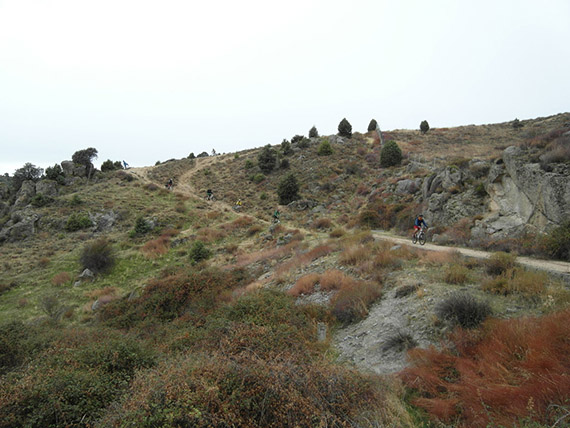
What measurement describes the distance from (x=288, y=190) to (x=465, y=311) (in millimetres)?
28891

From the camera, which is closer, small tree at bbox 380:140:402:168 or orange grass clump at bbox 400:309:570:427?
orange grass clump at bbox 400:309:570:427

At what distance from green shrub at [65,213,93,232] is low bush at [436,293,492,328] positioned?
114ft

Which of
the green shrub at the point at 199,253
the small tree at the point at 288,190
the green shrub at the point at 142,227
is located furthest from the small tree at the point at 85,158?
the green shrub at the point at 199,253

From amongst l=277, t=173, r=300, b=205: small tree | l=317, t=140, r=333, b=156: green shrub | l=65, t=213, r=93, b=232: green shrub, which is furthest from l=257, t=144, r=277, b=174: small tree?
l=65, t=213, r=93, b=232: green shrub

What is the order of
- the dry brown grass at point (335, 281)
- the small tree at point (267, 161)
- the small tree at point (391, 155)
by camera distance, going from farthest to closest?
the small tree at point (267, 161) → the small tree at point (391, 155) → the dry brown grass at point (335, 281)

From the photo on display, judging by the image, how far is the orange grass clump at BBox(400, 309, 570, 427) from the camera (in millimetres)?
3670

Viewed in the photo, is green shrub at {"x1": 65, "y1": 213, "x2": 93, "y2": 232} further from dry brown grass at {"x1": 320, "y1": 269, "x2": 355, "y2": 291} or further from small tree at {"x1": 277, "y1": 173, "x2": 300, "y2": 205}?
dry brown grass at {"x1": 320, "y1": 269, "x2": 355, "y2": 291}

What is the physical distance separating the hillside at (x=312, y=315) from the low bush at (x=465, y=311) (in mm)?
30

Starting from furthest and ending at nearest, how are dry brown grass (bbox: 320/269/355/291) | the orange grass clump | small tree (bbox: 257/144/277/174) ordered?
small tree (bbox: 257/144/277/174) → dry brown grass (bbox: 320/269/355/291) → the orange grass clump

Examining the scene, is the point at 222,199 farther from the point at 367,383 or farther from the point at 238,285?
the point at 367,383

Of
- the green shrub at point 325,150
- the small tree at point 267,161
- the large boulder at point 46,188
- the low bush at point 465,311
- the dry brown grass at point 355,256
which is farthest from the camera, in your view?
Result: the green shrub at point 325,150

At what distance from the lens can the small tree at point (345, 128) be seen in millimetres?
53938

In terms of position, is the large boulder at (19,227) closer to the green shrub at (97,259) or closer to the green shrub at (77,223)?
the green shrub at (77,223)

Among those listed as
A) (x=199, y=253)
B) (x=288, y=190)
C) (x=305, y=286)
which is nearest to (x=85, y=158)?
(x=288, y=190)
